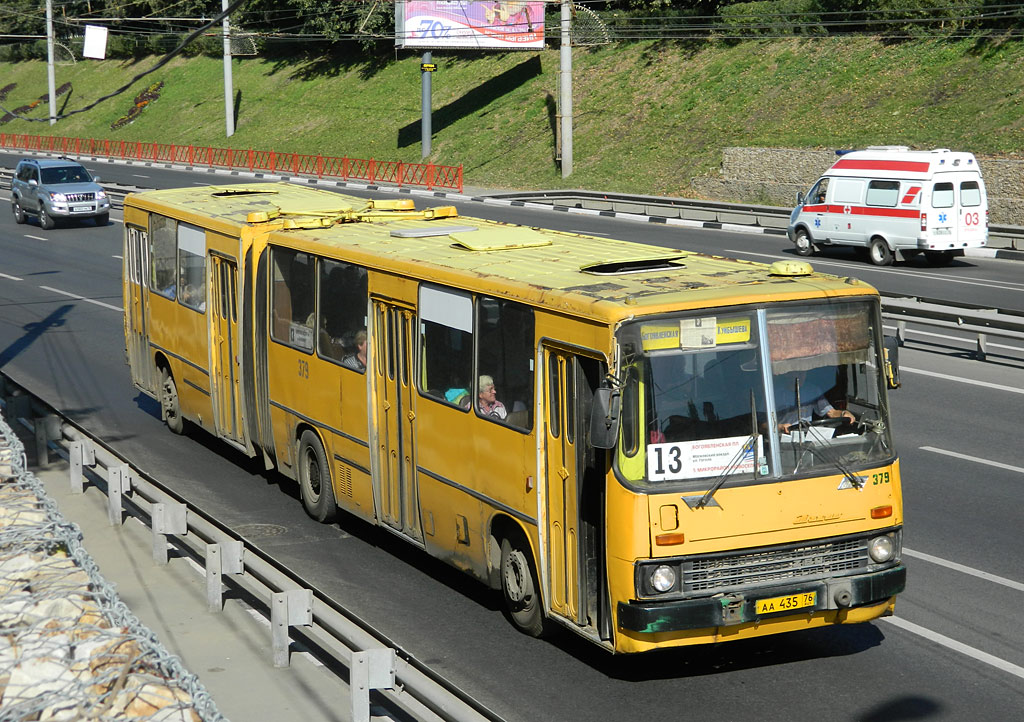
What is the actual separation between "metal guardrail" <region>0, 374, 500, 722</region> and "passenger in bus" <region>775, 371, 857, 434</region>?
2.84 meters

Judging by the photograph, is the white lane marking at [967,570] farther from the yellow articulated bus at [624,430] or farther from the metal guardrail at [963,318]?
the metal guardrail at [963,318]

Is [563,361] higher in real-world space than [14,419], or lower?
higher

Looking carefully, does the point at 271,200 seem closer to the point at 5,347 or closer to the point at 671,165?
the point at 5,347

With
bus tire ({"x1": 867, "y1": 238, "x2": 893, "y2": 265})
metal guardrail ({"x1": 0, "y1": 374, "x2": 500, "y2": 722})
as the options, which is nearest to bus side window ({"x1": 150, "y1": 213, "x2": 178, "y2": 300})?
metal guardrail ({"x1": 0, "y1": 374, "x2": 500, "y2": 722})

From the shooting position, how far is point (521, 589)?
30.1 feet

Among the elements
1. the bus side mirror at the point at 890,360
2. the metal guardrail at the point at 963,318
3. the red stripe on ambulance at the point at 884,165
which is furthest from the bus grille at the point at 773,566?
the red stripe on ambulance at the point at 884,165

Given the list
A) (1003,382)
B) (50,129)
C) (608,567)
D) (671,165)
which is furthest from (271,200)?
(50,129)

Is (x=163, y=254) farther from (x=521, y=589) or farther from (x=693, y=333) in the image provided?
(x=693, y=333)

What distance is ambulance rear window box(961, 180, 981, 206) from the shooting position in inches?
1146

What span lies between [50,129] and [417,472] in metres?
89.0

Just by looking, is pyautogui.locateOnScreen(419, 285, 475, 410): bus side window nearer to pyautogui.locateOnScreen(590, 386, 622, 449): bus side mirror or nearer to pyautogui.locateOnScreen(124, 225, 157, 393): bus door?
pyautogui.locateOnScreen(590, 386, 622, 449): bus side mirror

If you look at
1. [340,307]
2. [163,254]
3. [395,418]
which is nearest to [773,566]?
[395,418]

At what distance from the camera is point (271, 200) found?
51.4ft

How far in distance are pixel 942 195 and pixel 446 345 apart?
2178 cm
